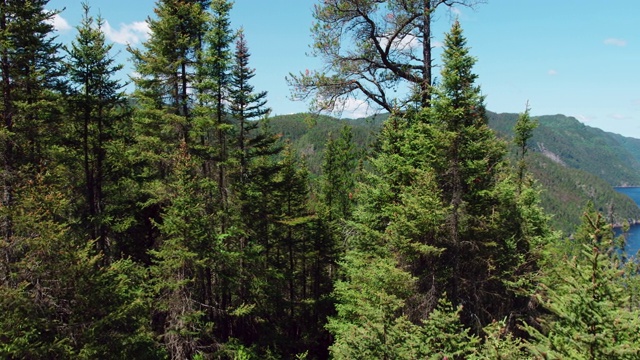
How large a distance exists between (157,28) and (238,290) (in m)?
12.1

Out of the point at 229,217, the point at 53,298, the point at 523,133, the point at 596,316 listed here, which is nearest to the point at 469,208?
the point at 596,316

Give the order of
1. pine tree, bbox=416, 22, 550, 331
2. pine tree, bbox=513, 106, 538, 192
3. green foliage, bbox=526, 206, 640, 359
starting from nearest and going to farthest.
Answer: green foliage, bbox=526, 206, 640, 359 → pine tree, bbox=416, 22, 550, 331 → pine tree, bbox=513, 106, 538, 192

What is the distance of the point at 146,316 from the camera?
13.2m

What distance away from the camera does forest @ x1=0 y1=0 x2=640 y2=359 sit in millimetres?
9625

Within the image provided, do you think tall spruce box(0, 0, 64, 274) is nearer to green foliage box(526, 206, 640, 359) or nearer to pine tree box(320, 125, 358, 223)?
green foliage box(526, 206, 640, 359)

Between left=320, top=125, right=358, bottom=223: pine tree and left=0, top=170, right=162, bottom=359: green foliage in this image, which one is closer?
left=0, top=170, right=162, bottom=359: green foliage

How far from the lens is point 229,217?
669 inches

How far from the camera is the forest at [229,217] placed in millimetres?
9625

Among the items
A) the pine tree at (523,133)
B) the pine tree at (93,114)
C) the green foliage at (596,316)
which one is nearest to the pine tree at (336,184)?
the pine tree at (523,133)

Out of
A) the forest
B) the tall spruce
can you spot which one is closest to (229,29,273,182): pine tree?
the forest

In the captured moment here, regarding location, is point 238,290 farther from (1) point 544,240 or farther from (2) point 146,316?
(1) point 544,240

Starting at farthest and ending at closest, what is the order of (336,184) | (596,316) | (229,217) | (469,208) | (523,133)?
(336,184)
(523,133)
(229,217)
(469,208)
(596,316)

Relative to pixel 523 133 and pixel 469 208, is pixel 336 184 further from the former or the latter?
pixel 469 208

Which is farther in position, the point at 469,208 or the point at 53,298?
the point at 469,208
